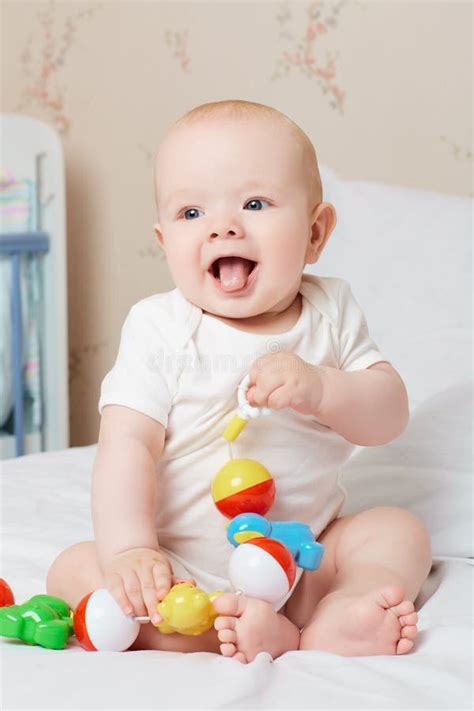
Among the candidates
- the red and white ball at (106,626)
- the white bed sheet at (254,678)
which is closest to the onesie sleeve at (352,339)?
the white bed sheet at (254,678)

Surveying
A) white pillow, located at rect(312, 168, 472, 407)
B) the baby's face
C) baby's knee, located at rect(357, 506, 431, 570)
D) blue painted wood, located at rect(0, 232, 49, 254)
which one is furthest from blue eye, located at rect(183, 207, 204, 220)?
blue painted wood, located at rect(0, 232, 49, 254)

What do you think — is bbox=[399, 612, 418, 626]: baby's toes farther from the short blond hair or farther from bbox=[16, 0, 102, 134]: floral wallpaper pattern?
bbox=[16, 0, 102, 134]: floral wallpaper pattern

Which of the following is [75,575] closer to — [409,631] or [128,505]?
[128,505]

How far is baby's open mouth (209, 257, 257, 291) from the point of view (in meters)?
0.93

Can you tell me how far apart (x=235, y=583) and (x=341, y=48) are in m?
1.30

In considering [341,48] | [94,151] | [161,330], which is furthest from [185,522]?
[94,151]

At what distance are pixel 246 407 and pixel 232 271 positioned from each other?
0.14m

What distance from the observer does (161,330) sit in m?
0.96

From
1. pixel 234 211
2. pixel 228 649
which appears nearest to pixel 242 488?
pixel 228 649

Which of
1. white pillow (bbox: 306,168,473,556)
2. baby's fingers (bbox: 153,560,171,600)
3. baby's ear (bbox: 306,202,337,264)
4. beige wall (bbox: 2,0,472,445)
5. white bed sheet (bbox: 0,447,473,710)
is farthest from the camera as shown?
beige wall (bbox: 2,0,472,445)

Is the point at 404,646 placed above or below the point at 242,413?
below

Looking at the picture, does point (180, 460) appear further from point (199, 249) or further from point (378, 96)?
point (378, 96)

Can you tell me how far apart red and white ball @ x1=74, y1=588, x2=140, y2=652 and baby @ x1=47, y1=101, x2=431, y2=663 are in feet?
0.22

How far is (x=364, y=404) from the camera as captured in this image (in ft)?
3.12
